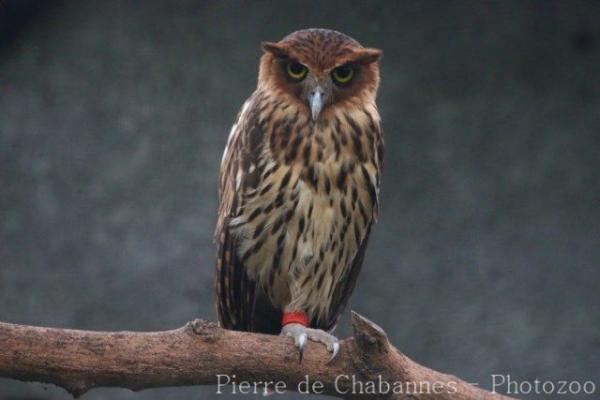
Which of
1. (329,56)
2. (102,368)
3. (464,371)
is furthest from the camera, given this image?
(464,371)

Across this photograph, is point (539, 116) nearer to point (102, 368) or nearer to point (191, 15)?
point (191, 15)

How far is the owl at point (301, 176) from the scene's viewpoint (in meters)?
2.40

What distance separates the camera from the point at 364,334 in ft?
7.17

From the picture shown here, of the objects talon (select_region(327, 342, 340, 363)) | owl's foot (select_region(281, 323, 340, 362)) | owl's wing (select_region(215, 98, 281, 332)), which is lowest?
talon (select_region(327, 342, 340, 363))

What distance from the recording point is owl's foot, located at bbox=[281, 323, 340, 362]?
229 cm

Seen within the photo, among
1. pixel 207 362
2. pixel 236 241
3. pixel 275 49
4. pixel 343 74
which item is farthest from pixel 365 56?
pixel 207 362

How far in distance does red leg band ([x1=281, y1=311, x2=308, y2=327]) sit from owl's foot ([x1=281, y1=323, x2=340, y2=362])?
15 centimetres

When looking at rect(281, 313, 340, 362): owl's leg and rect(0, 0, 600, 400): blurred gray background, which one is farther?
rect(0, 0, 600, 400): blurred gray background

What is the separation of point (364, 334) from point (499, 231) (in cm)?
203

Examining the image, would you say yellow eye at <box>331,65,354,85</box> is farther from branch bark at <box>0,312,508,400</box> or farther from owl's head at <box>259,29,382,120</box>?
branch bark at <box>0,312,508,400</box>

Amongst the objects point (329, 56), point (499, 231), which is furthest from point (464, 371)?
point (329, 56)

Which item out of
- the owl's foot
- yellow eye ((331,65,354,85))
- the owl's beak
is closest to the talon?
the owl's foot

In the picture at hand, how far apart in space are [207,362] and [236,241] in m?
0.41

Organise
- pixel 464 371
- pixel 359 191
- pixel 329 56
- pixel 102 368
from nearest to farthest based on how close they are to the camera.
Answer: pixel 102 368 → pixel 329 56 → pixel 359 191 → pixel 464 371
